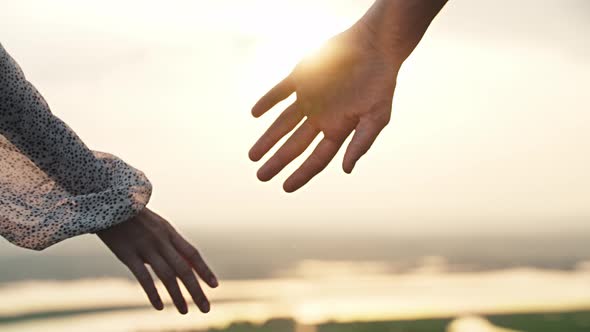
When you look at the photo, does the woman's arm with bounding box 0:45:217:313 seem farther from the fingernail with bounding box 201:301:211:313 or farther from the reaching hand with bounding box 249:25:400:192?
the reaching hand with bounding box 249:25:400:192

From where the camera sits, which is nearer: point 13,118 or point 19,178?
point 13,118

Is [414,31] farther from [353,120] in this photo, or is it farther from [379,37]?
[353,120]

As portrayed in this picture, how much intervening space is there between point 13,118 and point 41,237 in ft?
1.18

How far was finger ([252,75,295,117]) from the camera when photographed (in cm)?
266

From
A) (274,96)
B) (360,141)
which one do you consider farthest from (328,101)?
(360,141)

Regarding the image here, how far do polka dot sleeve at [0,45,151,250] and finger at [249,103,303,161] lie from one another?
0.56m

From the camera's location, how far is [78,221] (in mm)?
2172

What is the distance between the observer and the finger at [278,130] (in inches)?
106

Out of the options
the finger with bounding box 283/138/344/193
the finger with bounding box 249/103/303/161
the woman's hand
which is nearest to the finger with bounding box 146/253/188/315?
the woman's hand

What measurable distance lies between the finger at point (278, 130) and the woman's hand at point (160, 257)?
0.64 meters

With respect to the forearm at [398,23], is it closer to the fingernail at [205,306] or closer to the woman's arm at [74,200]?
the woman's arm at [74,200]

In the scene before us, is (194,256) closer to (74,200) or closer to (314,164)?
(74,200)

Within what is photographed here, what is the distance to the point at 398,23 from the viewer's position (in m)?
2.73

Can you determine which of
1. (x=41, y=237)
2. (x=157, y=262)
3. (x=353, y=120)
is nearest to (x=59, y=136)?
(x=41, y=237)
